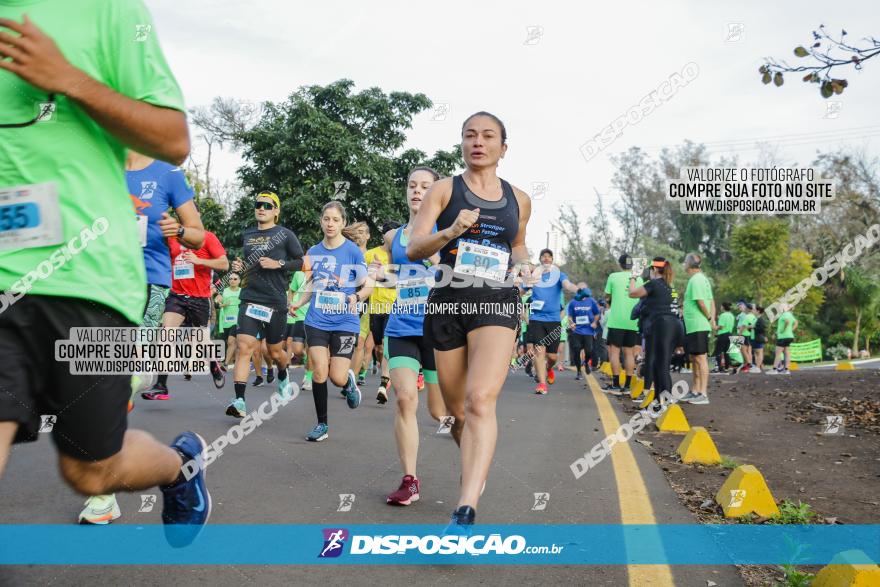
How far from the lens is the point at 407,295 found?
20.7ft

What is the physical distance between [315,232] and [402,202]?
179 inches

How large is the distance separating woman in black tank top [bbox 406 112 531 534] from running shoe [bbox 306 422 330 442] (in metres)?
2.82

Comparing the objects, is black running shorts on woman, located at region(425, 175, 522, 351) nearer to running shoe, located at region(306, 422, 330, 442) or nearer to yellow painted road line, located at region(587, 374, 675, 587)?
yellow painted road line, located at region(587, 374, 675, 587)

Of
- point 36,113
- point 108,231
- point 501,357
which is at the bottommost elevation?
point 501,357

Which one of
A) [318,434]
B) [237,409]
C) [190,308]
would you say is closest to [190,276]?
[190,308]

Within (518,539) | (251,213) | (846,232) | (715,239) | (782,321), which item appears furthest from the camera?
(715,239)

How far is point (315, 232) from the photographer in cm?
3042

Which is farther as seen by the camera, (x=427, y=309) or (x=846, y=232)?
(x=846, y=232)

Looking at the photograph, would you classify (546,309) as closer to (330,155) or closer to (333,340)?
(333,340)

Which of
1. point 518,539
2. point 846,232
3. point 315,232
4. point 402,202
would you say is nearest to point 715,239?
point 846,232

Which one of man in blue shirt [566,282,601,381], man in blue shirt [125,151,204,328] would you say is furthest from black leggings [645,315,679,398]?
man in blue shirt [125,151,204,328]

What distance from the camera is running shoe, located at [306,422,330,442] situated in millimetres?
7211

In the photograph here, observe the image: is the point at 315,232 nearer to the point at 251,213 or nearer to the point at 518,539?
the point at 251,213

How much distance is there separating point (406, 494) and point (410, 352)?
1.10 meters
